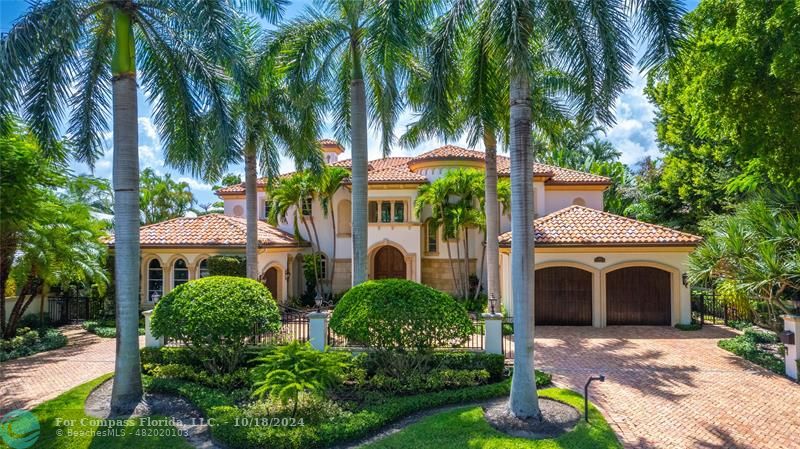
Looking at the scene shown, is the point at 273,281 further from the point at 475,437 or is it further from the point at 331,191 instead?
the point at 475,437

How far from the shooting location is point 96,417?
9.23 m

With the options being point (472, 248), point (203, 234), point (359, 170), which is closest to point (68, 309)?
point (203, 234)

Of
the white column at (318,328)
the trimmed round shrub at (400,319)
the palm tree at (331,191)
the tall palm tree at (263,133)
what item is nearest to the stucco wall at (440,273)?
the palm tree at (331,191)

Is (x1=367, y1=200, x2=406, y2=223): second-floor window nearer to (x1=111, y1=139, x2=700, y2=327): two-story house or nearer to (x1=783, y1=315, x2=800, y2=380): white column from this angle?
(x1=111, y1=139, x2=700, y2=327): two-story house

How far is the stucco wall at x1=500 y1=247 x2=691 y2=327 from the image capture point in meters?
17.3

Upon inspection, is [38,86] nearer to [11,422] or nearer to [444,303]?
[11,422]

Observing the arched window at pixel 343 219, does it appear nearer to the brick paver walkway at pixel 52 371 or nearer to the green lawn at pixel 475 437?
the brick paver walkway at pixel 52 371

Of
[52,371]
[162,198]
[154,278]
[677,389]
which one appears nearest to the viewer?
[677,389]

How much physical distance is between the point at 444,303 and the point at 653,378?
20.0 ft

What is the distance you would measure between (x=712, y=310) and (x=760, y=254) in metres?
8.67

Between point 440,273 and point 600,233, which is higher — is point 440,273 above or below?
below

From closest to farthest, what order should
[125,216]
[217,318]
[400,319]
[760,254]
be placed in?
[125,216] < [400,319] < [217,318] < [760,254]

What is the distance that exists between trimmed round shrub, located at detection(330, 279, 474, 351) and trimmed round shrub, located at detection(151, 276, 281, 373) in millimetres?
2041

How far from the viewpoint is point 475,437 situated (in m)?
7.73
